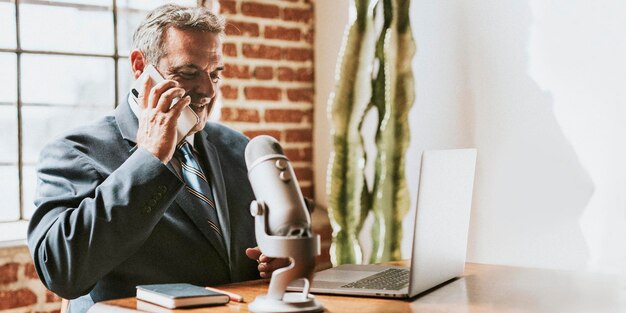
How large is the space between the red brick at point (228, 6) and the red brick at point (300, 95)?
0.47m

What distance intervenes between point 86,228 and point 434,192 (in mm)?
745

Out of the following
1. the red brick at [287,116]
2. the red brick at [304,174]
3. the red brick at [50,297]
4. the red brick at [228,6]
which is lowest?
the red brick at [50,297]

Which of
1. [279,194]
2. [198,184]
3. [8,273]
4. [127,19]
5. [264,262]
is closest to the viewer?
[279,194]

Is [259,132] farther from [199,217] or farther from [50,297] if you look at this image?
[199,217]

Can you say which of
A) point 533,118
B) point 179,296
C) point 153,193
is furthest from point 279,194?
point 533,118

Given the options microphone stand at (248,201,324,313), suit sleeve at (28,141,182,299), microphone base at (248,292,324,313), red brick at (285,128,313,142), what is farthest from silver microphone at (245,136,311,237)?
red brick at (285,128,313,142)

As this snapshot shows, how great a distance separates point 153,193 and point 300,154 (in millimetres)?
1986

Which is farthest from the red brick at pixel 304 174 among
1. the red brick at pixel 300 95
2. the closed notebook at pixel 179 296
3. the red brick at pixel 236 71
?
the closed notebook at pixel 179 296

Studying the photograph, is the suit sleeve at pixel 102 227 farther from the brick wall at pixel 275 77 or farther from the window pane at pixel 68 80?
the brick wall at pixel 275 77

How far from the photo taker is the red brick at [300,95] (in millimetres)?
3600

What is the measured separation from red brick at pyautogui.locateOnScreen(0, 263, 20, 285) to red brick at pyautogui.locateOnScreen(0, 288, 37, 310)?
0.13 ft

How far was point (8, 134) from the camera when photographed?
304 centimetres

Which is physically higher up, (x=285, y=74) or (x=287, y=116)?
(x=285, y=74)

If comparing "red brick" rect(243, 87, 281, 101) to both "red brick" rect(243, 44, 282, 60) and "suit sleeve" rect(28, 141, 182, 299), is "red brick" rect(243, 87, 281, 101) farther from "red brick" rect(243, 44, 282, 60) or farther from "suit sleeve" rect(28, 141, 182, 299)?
"suit sleeve" rect(28, 141, 182, 299)
